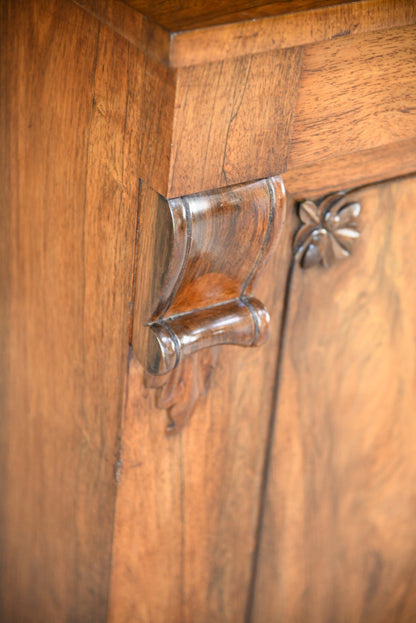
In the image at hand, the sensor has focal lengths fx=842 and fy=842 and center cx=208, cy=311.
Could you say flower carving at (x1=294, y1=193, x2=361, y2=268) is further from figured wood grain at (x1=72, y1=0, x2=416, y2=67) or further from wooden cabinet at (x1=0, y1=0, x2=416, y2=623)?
figured wood grain at (x1=72, y1=0, x2=416, y2=67)

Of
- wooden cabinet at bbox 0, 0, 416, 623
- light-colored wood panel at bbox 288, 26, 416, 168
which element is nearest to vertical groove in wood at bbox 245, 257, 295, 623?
wooden cabinet at bbox 0, 0, 416, 623

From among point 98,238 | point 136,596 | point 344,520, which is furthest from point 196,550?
point 98,238

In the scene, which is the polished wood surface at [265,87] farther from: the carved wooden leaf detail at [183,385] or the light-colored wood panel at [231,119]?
the carved wooden leaf detail at [183,385]

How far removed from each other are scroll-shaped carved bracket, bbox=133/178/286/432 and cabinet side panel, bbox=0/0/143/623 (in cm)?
3

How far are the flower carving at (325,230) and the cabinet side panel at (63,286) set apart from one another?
146 millimetres

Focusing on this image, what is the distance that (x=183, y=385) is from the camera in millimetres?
626

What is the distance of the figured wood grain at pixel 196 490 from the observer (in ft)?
2.10

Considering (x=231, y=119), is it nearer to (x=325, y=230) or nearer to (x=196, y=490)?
(x=325, y=230)

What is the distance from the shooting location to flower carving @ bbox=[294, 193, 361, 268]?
63 centimetres

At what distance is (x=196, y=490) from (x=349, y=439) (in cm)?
17

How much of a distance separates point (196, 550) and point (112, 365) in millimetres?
217

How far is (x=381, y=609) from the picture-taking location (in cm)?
93

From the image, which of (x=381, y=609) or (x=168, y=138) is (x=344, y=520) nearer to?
(x=381, y=609)

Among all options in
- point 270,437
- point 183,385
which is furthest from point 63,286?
point 270,437
